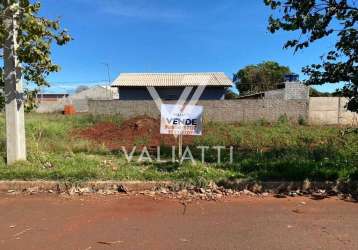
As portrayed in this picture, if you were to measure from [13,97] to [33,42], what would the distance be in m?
1.15

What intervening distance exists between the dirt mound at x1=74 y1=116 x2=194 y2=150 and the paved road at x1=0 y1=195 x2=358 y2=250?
24.7ft

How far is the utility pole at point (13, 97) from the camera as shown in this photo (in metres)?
7.20

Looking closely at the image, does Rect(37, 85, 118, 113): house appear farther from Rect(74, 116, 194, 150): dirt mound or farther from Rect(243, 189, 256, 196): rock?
Rect(243, 189, 256, 196): rock

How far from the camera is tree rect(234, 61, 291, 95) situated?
186ft

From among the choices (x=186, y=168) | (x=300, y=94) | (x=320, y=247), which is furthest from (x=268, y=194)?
(x=300, y=94)

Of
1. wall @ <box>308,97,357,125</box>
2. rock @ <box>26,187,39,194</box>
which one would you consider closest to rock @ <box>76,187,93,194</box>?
rock @ <box>26,187,39,194</box>

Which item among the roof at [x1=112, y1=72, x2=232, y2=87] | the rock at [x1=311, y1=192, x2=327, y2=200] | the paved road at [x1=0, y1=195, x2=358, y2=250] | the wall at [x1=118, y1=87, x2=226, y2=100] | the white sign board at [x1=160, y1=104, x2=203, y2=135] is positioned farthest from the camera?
the wall at [x1=118, y1=87, x2=226, y2=100]

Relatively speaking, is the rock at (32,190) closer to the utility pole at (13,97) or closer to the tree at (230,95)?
the utility pole at (13,97)

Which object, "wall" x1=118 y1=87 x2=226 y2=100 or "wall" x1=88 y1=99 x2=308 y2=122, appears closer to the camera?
"wall" x1=88 y1=99 x2=308 y2=122

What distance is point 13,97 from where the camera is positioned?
24.4 feet

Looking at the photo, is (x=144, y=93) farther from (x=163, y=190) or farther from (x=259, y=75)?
(x=163, y=190)

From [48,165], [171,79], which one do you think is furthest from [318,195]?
[171,79]

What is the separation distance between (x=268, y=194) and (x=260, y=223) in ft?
4.82

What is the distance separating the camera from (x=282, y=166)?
7.22m
